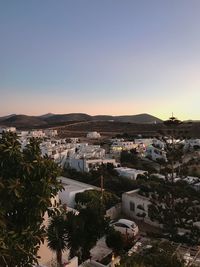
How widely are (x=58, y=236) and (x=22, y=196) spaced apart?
5.25 m

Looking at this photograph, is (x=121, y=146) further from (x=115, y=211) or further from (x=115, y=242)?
(x=115, y=242)

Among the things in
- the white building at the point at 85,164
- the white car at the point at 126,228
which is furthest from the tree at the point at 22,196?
the white building at the point at 85,164

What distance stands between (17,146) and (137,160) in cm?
3891

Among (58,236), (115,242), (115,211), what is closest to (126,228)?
(115,242)

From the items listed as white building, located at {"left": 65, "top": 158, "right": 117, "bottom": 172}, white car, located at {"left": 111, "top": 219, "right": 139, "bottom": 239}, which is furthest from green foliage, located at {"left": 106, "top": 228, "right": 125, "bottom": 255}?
white building, located at {"left": 65, "top": 158, "right": 117, "bottom": 172}

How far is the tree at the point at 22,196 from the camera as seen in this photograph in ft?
21.7

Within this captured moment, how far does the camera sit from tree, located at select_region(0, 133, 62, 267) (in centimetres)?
662

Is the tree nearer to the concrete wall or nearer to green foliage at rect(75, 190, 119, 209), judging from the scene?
green foliage at rect(75, 190, 119, 209)

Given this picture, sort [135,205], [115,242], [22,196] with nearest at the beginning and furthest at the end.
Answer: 1. [22,196]
2. [115,242]
3. [135,205]

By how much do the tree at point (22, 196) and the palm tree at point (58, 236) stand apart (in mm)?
4315

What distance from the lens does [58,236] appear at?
11664mm

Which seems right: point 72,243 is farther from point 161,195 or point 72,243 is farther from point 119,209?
point 119,209

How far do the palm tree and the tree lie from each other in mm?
4315

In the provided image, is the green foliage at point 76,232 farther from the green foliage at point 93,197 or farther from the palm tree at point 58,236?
the green foliage at point 93,197
